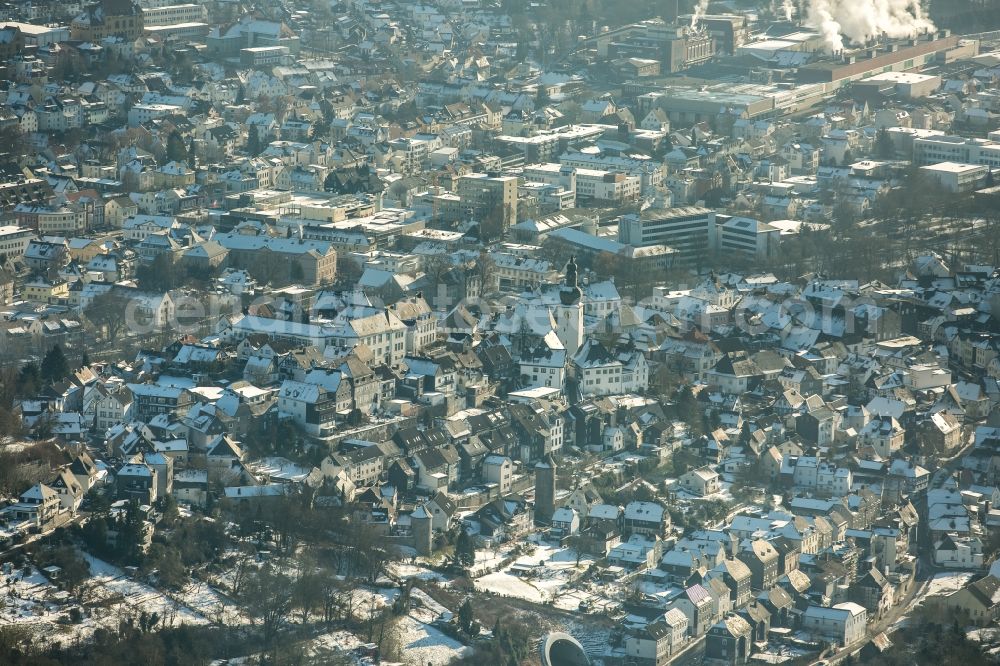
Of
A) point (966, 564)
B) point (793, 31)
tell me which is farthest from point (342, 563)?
point (793, 31)

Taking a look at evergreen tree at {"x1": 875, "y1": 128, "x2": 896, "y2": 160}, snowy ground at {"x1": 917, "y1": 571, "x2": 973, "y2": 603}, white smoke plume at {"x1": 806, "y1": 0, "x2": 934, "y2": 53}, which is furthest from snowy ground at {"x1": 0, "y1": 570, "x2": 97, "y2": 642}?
white smoke plume at {"x1": 806, "y1": 0, "x2": 934, "y2": 53}

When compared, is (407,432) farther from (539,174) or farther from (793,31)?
(793,31)

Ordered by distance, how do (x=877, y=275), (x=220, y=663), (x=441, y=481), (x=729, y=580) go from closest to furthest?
(x=220, y=663), (x=729, y=580), (x=441, y=481), (x=877, y=275)

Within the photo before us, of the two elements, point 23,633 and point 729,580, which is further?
point 729,580

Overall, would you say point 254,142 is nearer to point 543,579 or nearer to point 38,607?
point 543,579

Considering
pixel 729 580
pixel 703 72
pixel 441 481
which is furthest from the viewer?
pixel 703 72

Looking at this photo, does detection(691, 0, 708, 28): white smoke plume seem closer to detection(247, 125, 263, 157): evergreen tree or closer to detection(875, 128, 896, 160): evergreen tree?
detection(875, 128, 896, 160): evergreen tree

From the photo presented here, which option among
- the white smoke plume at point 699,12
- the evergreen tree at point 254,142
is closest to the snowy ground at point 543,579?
the evergreen tree at point 254,142
